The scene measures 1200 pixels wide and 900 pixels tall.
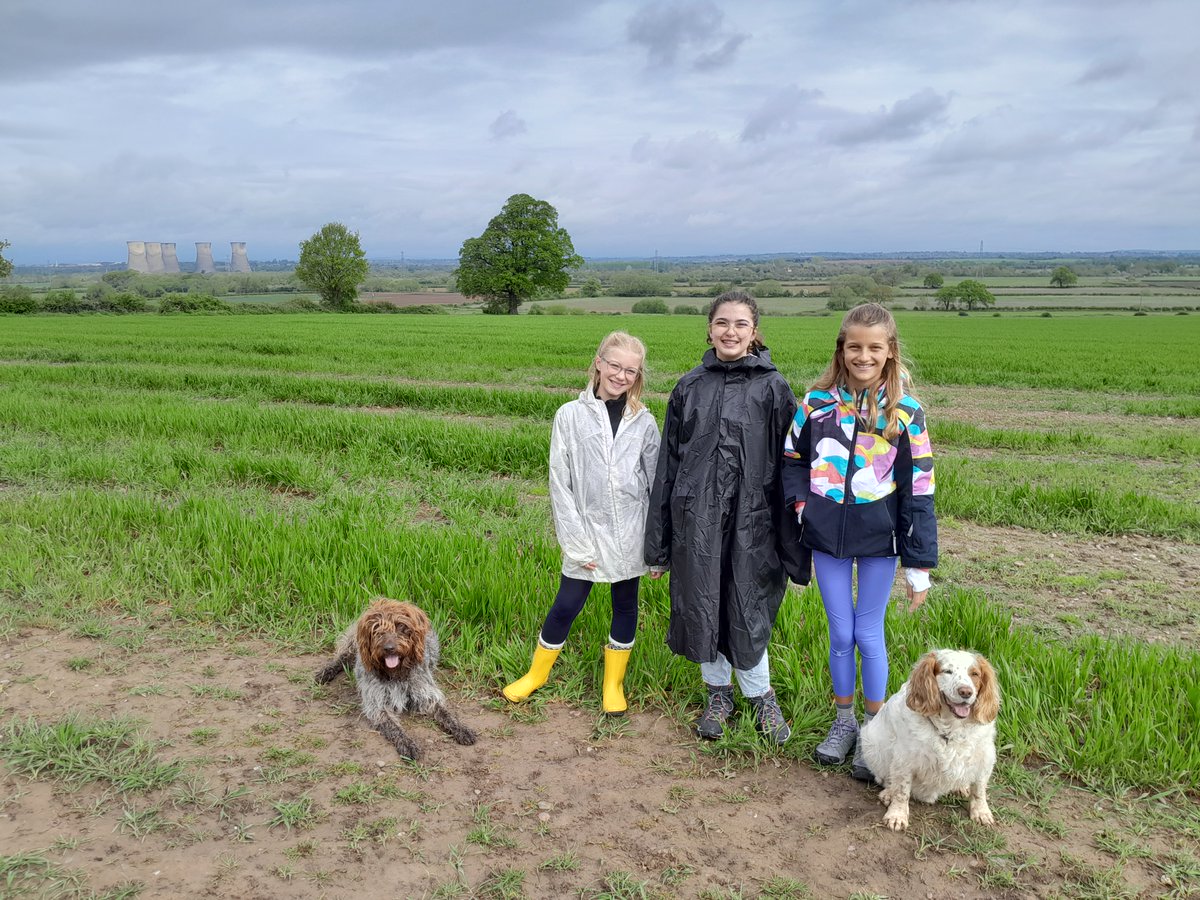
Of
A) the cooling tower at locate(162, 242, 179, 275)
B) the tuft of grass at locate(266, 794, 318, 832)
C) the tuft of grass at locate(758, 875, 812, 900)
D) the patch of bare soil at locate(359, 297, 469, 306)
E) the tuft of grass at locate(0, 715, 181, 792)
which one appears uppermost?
the cooling tower at locate(162, 242, 179, 275)

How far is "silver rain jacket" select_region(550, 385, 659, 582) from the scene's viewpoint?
12.6 ft

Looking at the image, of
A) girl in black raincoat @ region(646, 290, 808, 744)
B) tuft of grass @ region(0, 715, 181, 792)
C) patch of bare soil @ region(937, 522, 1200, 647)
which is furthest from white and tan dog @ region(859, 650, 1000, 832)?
tuft of grass @ region(0, 715, 181, 792)

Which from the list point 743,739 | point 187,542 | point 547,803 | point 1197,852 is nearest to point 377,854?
point 547,803

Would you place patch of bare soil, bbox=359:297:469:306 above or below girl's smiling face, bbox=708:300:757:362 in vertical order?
above

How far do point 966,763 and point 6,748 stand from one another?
172 inches

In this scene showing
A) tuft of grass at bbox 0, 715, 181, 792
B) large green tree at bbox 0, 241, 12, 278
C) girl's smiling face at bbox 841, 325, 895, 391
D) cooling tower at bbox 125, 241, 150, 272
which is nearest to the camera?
girl's smiling face at bbox 841, 325, 895, 391

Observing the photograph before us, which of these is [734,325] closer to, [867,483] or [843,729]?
[867,483]

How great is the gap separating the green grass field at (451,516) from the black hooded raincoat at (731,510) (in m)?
0.72

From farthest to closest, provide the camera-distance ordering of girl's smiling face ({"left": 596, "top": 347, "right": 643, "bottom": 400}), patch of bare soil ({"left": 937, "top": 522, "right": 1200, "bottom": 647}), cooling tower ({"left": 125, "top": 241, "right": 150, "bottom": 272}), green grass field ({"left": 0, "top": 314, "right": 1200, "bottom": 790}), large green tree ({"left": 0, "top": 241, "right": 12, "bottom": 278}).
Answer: cooling tower ({"left": 125, "top": 241, "right": 150, "bottom": 272}) → large green tree ({"left": 0, "top": 241, "right": 12, "bottom": 278}) → patch of bare soil ({"left": 937, "top": 522, "right": 1200, "bottom": 647}) → green grass field ({"left": 0, "top": 314, "right": 1200, "bottom": 790}) → girl's smiling face ({"left": 596, "top": 347, "right": 643, "bottom": 400})

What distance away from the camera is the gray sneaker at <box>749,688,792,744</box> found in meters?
3.78

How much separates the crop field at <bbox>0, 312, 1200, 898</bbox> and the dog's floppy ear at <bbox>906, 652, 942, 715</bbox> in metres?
0.64

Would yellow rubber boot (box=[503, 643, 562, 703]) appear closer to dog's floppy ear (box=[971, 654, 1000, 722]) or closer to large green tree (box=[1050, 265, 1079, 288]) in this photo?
dog's floppy ear (box=[971, 654, 1000, 722])

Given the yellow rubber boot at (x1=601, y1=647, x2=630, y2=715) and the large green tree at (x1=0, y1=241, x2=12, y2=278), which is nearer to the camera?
the yellow rubber boot at (x1=601, y1=647, x2=630, y2=715)

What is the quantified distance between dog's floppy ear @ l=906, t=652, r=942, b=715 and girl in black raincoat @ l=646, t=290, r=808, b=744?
75cm
